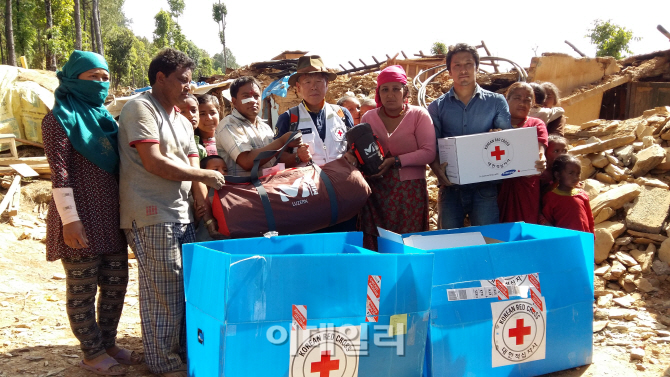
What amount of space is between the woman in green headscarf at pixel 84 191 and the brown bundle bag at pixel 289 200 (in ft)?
1.99

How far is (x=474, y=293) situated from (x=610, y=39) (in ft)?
78.4

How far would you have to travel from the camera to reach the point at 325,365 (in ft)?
6.68

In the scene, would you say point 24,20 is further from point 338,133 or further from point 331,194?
point 331,194

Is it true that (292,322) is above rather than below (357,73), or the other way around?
below

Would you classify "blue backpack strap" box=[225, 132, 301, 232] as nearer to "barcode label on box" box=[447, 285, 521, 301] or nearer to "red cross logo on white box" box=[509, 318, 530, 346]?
"barcode label on box" box=[447, 285, 521, 301]

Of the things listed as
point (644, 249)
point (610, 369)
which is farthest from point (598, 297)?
point (610, 369)

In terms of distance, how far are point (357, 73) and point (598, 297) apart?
14.3 m

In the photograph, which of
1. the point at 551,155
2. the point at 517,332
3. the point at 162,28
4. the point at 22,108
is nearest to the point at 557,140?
the point at 551,155

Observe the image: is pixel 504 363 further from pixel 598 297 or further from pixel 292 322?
pixel 598 297

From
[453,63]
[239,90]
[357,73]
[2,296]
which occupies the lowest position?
[2,296]

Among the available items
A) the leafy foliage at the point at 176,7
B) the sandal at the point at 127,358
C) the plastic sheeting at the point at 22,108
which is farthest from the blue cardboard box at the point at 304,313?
the leafy foliage at the point at 176,7

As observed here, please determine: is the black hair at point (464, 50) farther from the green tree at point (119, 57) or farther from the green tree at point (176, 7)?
A: the green tree at point (176, 7)

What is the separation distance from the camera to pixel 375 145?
10.1 feet

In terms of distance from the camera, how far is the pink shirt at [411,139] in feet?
10.5
